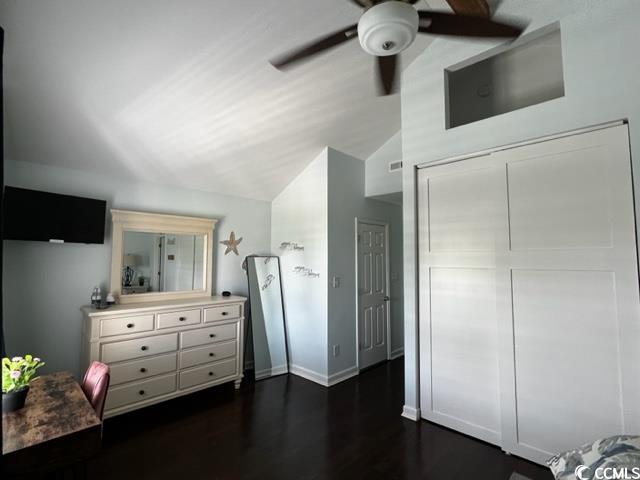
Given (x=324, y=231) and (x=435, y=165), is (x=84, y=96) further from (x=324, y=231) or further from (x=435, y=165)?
(x=435, y=165)

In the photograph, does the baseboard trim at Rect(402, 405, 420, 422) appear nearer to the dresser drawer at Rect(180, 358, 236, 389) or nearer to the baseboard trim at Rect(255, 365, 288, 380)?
the baseboard trim at Rect(255, 365, 288, 380)

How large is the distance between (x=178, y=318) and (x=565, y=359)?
10.6 feet

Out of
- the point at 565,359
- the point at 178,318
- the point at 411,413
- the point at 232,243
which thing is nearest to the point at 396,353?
the point at 411,413

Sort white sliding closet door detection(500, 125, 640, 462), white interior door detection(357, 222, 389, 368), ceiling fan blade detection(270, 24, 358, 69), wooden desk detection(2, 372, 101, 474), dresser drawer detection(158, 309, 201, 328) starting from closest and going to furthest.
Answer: wooden desk detection(2, 372, 101, 474), ceiling fan blade detection(270, 24, 358, 69), white sliding closet door detection(500, 125, 640, 462), dresser drawer detection(158, 309, 201, 328), white interior door detection(357, 222, 389, 368)

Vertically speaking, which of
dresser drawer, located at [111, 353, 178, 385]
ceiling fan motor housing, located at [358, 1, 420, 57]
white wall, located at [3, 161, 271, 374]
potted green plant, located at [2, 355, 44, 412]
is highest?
ceiling fan motor housing, located at [358, 1, 420, 57]

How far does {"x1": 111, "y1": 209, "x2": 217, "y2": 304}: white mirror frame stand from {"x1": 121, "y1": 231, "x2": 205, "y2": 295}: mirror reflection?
1.8 inches

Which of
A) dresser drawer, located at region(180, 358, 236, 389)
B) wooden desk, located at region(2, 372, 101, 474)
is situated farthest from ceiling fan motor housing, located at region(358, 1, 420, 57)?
dresser drawer, located at region(180, 358, 236, 389)

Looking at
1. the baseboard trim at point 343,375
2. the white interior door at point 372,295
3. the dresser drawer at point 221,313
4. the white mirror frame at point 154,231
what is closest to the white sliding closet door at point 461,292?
the baseboard trim at point 343,375

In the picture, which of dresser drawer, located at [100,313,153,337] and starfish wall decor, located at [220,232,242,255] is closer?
dresser drawer, located at [100,313,153,337]

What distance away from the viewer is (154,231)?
3.46 meters

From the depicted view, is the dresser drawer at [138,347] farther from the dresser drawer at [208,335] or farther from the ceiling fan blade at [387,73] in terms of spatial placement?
the ceiling fan blade at [387,73]

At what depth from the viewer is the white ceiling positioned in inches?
75.5

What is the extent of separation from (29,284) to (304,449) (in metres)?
2.67

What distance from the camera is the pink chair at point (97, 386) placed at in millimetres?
1780
